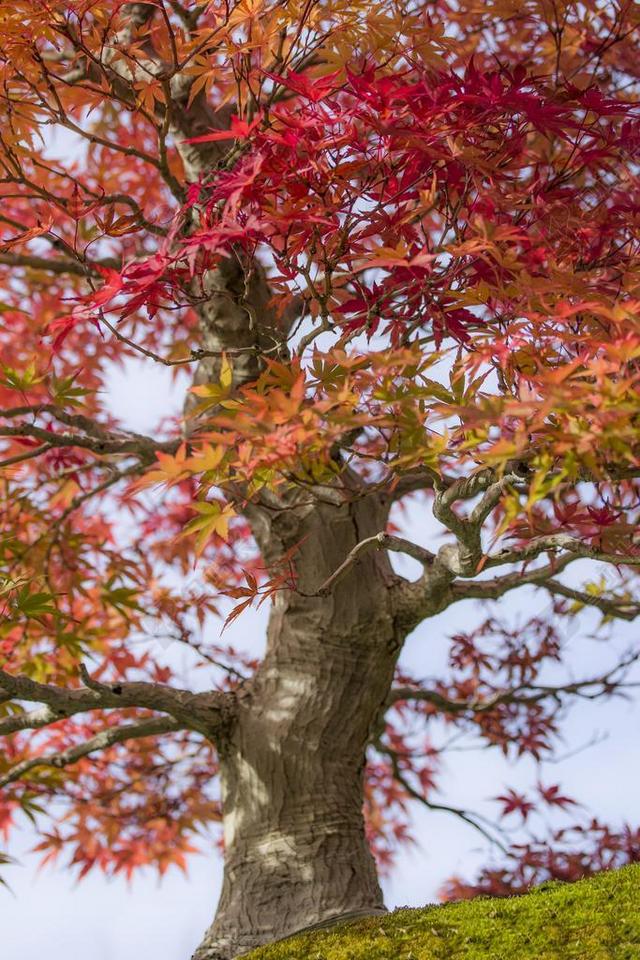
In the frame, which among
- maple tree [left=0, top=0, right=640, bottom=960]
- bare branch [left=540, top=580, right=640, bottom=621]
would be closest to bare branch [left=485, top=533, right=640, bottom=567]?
maple tree [left=0, top=0, right=640, bottom=960]

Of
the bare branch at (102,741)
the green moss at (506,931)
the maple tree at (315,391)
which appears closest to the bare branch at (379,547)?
the maple tree at (315,391)

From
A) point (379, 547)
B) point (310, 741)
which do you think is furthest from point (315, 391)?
point (310, 741)

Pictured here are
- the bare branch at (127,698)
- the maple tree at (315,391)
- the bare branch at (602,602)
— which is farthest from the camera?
the bare branch at (602,602)

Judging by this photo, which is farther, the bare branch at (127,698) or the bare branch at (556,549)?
the bare branch at (127,698)

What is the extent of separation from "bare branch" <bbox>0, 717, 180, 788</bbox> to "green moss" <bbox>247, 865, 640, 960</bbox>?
682 millimetres

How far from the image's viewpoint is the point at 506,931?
2.02 m

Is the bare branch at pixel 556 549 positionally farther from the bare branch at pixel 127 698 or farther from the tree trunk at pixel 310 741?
the bare branch at pixel 127 698

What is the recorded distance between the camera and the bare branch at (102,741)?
258 centimetres

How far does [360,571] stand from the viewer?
2584mm

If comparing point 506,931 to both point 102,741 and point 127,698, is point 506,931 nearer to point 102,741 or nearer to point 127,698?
point 127,698

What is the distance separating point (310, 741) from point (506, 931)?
0.68 m

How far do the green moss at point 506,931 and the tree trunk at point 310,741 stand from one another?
187 mm

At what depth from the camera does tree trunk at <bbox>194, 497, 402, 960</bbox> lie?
2.38 m

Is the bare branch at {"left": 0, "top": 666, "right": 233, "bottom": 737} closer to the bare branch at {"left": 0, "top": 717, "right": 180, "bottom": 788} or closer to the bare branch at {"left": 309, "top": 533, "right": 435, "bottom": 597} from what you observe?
the bare branch at {"left": 0, "top": 717, "right": 180, "bottom": 788}
